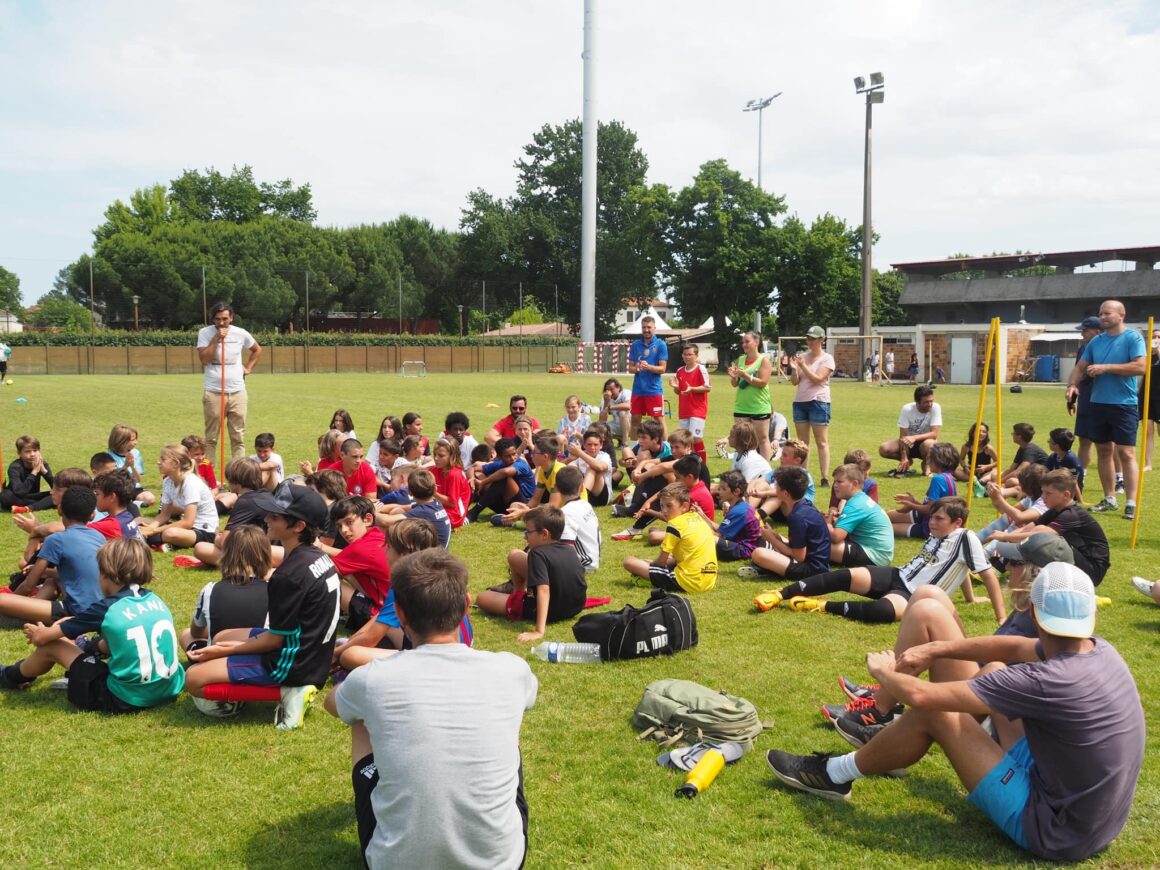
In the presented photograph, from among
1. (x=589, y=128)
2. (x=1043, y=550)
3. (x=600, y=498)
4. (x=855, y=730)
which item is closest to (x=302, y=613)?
(x=855, y=730)

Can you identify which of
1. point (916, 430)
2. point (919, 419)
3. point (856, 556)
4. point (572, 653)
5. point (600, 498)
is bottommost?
point (572, 653)

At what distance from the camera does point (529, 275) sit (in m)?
85.4

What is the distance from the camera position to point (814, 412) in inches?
515

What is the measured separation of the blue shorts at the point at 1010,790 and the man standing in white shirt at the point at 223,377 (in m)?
11.1

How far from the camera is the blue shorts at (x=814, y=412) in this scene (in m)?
13.0

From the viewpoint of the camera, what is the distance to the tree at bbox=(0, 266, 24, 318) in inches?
4759

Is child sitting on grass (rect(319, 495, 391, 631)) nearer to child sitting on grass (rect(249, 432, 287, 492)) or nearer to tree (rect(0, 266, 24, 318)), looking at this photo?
child sitting on grass (rect(249, 432, 287, 492))

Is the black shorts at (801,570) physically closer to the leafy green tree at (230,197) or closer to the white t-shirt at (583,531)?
the white t-shirt at (583,531)

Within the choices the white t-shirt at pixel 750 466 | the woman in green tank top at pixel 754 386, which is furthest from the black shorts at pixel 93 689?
the woman in green tank top at pixel 754 386

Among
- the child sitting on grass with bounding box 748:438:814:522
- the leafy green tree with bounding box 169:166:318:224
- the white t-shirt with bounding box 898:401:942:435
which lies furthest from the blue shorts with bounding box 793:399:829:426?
the leafy green tree with bounding box 169:166:318:224

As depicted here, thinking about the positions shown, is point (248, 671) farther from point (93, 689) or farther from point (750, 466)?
point (750, 466)

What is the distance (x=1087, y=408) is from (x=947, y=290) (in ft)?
209

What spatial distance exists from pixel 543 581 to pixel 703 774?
2479 mm

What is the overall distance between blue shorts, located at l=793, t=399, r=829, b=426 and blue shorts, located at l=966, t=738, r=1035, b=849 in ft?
30.6
